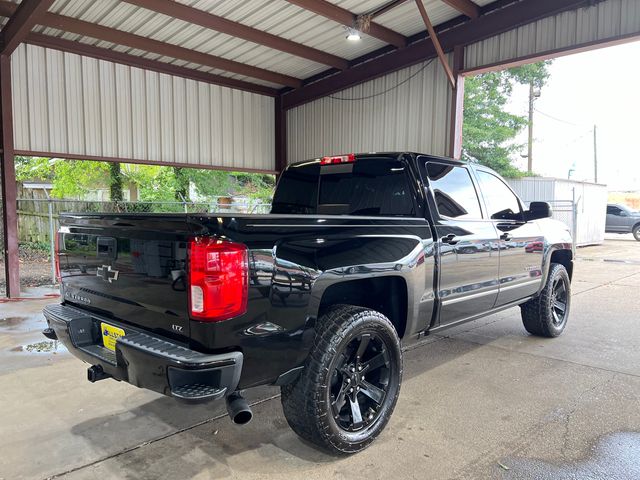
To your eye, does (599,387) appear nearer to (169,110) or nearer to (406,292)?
(406,292)

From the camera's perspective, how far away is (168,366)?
7.29 ft

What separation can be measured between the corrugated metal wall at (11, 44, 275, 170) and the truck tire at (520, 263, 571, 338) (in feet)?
25.8

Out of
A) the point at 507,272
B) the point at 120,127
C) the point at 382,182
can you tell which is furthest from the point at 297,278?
the point at 120,127

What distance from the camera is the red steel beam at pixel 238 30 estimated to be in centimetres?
745

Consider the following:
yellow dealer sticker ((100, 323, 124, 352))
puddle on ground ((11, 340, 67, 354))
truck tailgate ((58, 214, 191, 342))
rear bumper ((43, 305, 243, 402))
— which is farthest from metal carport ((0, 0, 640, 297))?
rear bumper ((43, 305, 243, 402))

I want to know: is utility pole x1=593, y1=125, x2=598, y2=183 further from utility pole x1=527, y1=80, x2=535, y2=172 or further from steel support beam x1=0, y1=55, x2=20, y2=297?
steel support beam x1=0, y1=55, x2=20, y2=297

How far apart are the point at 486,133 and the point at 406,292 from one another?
2151cm

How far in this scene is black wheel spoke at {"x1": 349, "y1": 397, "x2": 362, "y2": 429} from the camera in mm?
2924

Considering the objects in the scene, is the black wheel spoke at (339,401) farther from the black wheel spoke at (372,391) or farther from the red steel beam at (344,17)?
the red steel beam at (344,17)

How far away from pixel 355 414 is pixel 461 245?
65.6 inches

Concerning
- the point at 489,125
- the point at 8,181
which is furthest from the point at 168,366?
the point at 489,125

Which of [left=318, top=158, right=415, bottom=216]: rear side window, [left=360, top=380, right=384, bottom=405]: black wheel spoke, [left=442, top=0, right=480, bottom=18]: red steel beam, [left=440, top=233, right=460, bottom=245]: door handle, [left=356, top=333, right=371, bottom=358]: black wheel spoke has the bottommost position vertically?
[left=360, top=380, right=384, bottom=405]: black wheel spoke

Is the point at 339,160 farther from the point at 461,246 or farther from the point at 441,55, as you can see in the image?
the point at 441,55

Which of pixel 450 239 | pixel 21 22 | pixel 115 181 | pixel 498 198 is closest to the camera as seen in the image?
pixel 450 239
